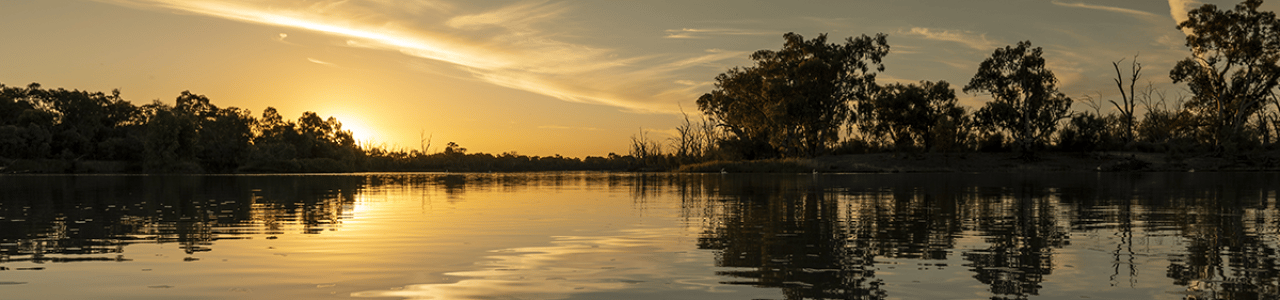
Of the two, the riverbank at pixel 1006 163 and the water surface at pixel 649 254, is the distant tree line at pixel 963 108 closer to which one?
the riverbank at pixel 1006 163

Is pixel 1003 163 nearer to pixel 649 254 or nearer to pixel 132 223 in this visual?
pixel 649 254

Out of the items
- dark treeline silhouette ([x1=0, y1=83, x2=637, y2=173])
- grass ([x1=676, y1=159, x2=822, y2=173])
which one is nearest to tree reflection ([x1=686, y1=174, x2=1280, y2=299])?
grass ([x1=676, y1=159, x2=822, y2=173])

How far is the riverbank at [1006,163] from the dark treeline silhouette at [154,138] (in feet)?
146

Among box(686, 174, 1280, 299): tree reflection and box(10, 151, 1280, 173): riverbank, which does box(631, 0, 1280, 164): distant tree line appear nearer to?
box(10, 151, 1280, 173): riverbank

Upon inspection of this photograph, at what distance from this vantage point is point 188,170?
388 feet

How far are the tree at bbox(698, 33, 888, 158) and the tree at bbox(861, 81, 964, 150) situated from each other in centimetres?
540

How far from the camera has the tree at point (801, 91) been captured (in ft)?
295

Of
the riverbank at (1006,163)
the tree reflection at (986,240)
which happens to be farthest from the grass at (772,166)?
the tree reflection at (986,240)

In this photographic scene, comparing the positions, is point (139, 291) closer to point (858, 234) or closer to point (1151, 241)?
point (858, 234)

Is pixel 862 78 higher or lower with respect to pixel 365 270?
higher

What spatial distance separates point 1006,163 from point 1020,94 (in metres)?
9.15

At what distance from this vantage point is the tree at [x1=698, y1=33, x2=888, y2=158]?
89.9 metres

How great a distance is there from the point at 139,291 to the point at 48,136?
13103 centimetres

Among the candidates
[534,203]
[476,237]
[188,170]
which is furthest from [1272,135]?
[188,170]
